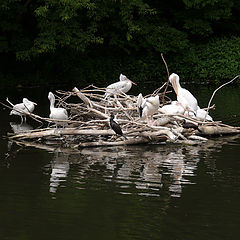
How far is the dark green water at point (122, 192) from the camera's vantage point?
591 cm

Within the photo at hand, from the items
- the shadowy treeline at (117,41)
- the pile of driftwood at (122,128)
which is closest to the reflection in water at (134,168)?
the pile of driftwood at (122,128)

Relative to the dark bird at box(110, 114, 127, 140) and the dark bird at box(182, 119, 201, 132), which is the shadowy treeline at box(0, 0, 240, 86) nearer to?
the dark bird at box(182, 119, 201, 132)

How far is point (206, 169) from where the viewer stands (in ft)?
27.6

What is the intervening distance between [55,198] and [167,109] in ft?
12.9

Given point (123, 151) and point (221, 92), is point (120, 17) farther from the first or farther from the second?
point (123, 151)

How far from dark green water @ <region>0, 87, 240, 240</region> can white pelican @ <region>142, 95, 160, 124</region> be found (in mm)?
521

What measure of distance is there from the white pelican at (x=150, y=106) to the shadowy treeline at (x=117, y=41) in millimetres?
10829

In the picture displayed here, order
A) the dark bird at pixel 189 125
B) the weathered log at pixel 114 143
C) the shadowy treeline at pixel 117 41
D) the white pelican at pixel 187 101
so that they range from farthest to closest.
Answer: the shadowy treeline at pixel 117 41, the white pelican at pixel 187 101, the dark bird at pixel 189 125, the weathered log at pixel 114 143

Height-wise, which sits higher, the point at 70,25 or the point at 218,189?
the point at 70,25

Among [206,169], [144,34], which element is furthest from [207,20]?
[206,169]

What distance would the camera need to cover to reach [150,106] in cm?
1002

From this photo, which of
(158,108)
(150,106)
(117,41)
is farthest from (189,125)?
(117,41)

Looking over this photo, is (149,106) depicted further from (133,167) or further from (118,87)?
(118,87)

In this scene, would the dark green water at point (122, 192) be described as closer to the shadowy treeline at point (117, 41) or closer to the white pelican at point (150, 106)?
the white pelican at point (150, 106)
